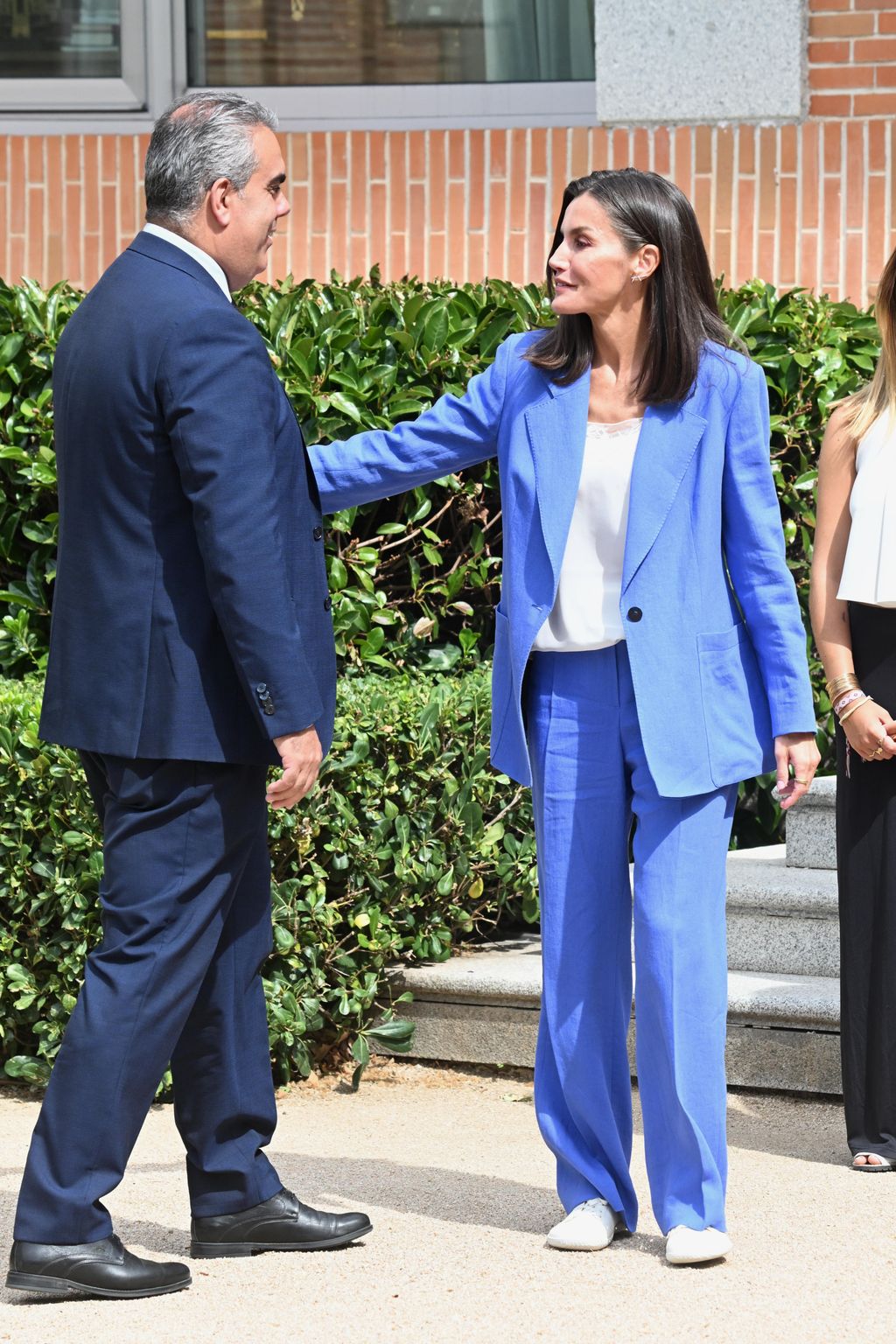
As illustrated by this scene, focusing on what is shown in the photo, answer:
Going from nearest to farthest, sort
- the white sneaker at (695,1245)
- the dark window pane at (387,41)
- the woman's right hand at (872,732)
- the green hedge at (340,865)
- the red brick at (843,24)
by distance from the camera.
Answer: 1. the white sneaker at (695,1245)
2. the woman's right hand at (872,732)
3. the green hedge at (340,865)
4. the red brick at (843,24)
5. the dark window pane at (387,41)

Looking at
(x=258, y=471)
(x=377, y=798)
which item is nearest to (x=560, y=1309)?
Result: (x=258, y=471)

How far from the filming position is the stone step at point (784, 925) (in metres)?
4.90

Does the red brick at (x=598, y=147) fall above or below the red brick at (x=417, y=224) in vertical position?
above

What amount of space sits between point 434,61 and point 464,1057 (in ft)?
15.5

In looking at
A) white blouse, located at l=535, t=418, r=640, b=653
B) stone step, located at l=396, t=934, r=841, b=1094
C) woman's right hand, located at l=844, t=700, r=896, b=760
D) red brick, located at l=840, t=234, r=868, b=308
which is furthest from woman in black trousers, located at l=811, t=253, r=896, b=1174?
red brick, located at l=840, t=234, r=868, b=308

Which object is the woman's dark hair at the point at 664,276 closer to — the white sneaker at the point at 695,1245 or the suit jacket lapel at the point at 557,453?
the suit jacket lapel at the point at 557,453

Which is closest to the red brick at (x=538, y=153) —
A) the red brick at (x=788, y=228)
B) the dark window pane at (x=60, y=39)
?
the red brick at (x=788, y=228)

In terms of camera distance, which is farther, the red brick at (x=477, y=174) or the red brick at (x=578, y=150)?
the red brick at (x=477, y=174)

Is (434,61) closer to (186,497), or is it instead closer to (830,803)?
(830,803)

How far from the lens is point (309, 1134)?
4383 millimetres

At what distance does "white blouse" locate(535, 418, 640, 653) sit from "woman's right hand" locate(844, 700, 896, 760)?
100 centimetres

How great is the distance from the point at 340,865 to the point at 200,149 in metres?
2.17

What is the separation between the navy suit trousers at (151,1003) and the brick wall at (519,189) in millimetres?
4635

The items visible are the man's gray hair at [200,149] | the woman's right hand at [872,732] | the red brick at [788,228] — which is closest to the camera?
the man's gray hair at [200,149]
